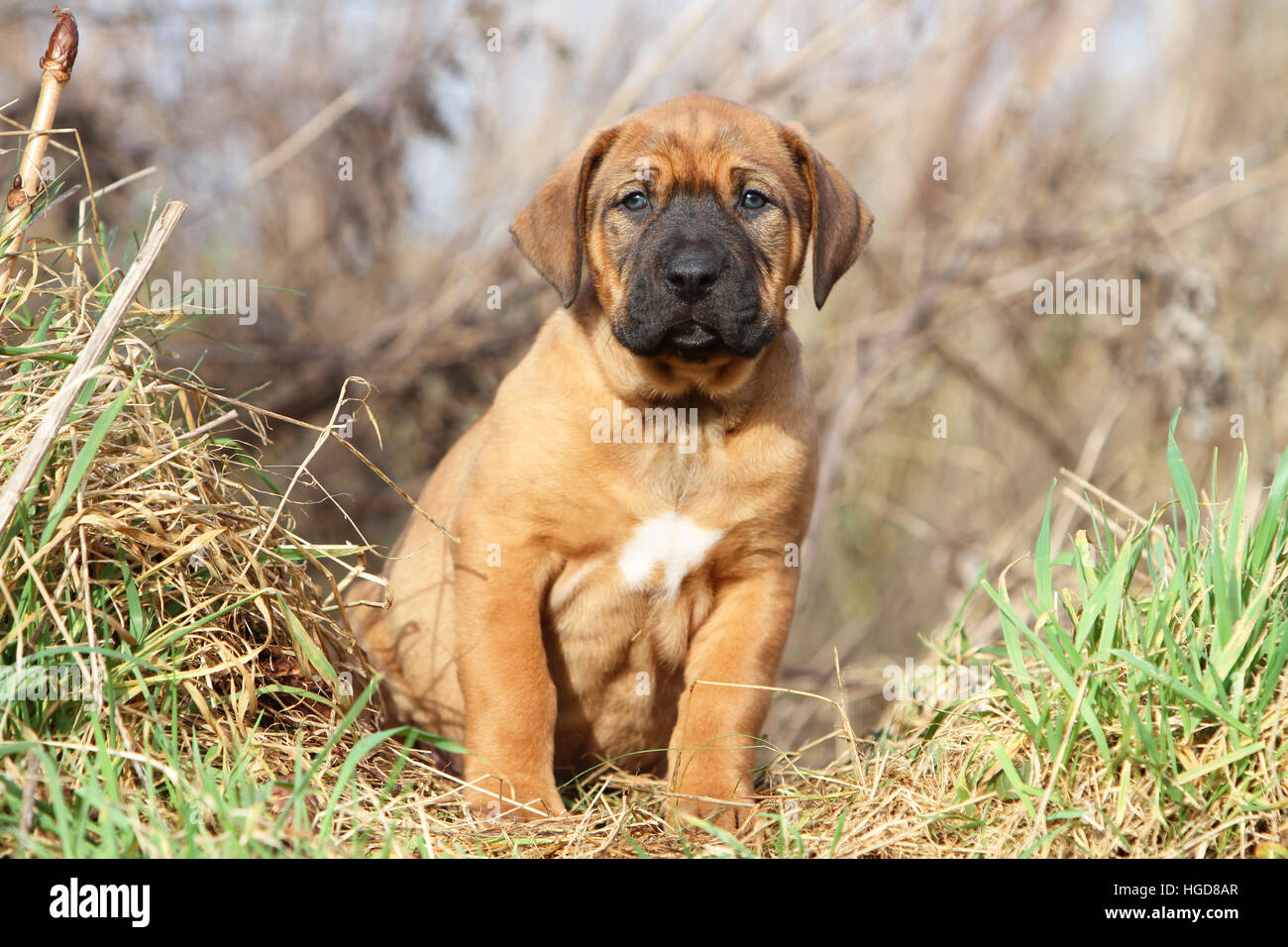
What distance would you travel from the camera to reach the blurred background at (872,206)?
6.72m

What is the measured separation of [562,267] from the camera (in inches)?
156

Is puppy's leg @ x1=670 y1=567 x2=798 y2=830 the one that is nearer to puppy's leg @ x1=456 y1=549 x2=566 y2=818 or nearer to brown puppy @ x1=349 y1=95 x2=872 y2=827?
brown puppy @ x1=349 y1=95 x2=872 y2=827

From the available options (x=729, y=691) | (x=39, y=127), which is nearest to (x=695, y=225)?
(x=729, y=691)

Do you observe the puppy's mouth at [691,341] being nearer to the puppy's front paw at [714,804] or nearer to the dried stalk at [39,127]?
the puppy's front paw at [714,804]

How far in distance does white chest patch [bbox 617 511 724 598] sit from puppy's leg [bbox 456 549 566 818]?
35 cm

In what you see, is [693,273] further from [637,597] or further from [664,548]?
[637,597]

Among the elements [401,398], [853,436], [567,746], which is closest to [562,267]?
[567,746]

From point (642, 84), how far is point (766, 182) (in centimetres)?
246

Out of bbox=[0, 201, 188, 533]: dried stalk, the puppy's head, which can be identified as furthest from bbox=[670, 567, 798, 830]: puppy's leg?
bbox=[0, 201, 188, 533]: dried stalk

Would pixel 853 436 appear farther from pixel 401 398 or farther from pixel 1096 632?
pixel 1096 632

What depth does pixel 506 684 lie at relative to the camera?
12.3 ft

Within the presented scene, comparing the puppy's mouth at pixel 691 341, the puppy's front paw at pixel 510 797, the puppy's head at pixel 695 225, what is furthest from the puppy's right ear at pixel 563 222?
the puppy's front paw at pixel 510 797

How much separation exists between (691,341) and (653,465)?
454 mm

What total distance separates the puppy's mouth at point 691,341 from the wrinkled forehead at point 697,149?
0.60 m
